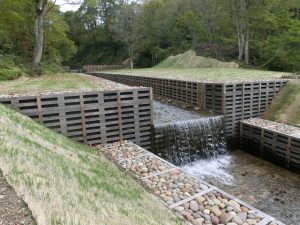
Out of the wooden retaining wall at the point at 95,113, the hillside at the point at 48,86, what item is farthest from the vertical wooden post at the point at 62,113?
the hillside at the point at 48,86

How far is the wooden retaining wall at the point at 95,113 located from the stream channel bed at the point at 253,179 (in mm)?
2173

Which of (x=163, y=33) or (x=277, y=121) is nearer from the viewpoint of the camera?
(x=277, y=121)

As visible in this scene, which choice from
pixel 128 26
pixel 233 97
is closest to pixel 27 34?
pixel 233 97

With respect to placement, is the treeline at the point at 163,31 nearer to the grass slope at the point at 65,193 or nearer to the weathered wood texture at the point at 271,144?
the weathered wood texture at the point at 271,144

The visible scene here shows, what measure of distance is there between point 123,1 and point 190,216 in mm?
42396

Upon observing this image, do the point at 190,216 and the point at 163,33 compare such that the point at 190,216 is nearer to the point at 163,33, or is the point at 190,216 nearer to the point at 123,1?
the point at 163,33

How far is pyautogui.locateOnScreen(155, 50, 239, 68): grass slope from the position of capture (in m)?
26.8

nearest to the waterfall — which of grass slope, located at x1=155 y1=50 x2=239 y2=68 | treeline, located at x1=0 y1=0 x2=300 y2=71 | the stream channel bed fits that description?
the stream channel bed

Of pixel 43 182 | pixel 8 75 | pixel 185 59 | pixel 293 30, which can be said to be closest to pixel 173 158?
pixel 43 182

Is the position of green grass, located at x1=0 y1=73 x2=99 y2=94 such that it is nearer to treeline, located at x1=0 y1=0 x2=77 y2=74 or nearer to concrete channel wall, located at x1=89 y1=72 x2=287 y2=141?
treeline, located at x1=0 y1=0 x2=77 y2=74

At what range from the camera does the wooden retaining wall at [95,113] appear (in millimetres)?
8445

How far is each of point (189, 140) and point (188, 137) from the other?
0.13 metres

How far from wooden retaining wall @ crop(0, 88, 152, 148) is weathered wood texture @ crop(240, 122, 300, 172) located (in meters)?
4.78

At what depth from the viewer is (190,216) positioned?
17.0 feet
